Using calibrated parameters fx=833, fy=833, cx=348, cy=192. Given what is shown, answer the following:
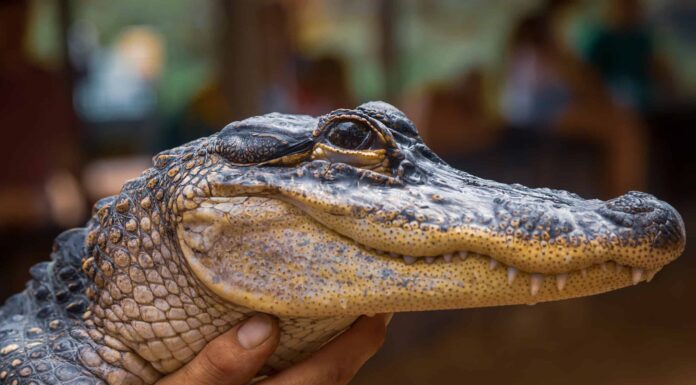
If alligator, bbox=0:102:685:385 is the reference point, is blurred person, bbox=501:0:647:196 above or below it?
below

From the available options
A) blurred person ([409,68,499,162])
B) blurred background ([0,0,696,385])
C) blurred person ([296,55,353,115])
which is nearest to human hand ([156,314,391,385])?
blurred background ([0,0,696,385])

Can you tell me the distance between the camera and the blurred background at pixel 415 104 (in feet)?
11.9

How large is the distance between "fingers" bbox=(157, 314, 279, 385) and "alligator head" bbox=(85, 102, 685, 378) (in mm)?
21

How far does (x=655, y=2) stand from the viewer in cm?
583

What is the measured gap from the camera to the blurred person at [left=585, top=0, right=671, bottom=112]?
4.65m

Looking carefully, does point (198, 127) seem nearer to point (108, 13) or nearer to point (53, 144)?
point (53, 144)

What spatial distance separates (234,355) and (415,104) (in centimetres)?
308

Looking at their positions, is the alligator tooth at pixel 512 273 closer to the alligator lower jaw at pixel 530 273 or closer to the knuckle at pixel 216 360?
the alligator lower jaw at pixel 530 273

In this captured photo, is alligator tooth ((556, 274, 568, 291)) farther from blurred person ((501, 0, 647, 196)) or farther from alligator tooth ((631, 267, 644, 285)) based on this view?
blurred person ((501, 0, 647, 196))

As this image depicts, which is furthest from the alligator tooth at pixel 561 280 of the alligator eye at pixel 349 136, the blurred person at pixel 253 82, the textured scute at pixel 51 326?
the blurred person at pixel 253 82

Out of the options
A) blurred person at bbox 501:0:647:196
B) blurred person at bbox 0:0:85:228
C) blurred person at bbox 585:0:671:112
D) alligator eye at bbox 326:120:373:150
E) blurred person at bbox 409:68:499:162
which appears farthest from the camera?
blurred person at bbox 585:0:671:112

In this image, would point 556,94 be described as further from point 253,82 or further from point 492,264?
point 492,264

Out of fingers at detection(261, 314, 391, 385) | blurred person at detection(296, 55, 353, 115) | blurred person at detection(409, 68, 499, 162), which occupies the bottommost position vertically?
blurred person at detection(409, 68, 499, 162)

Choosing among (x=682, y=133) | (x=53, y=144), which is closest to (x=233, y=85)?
(x=53, y=144)
